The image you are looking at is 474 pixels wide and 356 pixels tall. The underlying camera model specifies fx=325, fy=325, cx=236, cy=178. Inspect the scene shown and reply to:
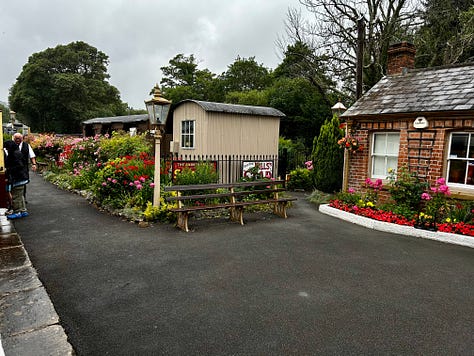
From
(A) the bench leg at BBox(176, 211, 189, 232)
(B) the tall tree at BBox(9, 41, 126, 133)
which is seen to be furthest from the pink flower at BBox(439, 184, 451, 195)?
(B) the tall tree at BBox(9, 41, 126, 133)

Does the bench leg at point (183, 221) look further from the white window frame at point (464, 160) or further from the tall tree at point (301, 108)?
the tall tree at point (301, 108)

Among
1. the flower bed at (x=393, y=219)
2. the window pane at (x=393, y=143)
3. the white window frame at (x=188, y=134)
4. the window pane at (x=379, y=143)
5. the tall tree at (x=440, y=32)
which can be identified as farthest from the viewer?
the tall tree at (x=440, y=32)

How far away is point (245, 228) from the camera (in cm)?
701

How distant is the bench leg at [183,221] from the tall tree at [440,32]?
59.3ft

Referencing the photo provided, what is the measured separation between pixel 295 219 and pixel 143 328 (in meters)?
5.36

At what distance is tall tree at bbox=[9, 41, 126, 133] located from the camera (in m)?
41.8

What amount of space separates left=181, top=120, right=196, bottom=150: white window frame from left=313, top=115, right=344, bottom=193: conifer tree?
16.6 ft

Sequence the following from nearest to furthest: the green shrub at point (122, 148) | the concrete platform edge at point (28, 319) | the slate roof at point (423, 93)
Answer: the concrete platform edge at point (28, 319), the slate roof at point (423, 93), the green shrub at point (122, 148)

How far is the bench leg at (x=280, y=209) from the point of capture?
8156 millimetres

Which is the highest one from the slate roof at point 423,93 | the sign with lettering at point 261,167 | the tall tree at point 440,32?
the tall tree at point 440,32

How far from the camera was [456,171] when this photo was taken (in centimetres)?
752

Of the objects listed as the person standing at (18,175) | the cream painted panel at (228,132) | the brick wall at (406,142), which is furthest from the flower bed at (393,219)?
the person standing at (18,175)

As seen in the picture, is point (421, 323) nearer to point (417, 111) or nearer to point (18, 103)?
point (417, 111)

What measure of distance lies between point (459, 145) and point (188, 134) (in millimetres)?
9240
